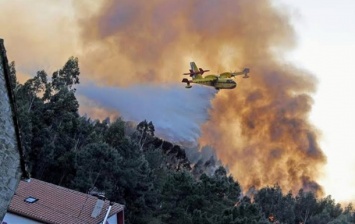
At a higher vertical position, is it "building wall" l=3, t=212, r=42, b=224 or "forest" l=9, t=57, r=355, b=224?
"forest" l=9, t=57, r=355, b=224

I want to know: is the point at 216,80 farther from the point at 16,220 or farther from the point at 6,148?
the point at 6,148

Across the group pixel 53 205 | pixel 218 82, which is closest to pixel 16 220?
pixel 53 205

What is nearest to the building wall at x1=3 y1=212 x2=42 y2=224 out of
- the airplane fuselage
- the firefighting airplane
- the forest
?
the forest

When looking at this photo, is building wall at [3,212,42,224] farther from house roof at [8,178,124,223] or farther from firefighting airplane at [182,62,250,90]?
firefighting airplane at [182,62,250,90]

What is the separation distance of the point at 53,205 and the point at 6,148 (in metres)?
23.1

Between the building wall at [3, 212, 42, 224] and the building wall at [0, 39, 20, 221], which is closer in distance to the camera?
the building wall at [0, 39, 20, 221]

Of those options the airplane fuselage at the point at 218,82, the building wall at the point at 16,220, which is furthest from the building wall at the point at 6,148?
the airplane fuselage at the point at 218,82

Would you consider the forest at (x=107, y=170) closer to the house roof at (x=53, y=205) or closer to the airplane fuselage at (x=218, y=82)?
the airplane fuselage at (x=218, y=82)

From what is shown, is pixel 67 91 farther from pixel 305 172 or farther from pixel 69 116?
pixel 305 172

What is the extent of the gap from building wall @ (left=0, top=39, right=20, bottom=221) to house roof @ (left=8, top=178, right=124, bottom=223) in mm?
A: 20289

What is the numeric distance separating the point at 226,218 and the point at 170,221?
8.13 metres

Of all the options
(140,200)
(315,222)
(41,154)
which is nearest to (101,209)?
(140,200)

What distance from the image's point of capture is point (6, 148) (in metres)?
13.6

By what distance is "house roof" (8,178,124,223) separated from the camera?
33844 millimetres
